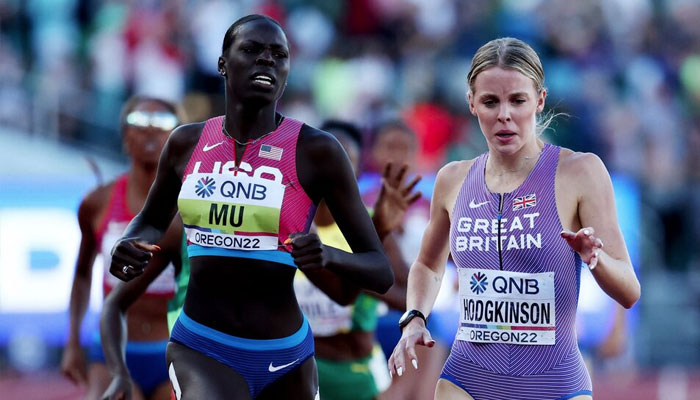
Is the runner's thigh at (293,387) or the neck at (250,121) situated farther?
the neck at (250,121)

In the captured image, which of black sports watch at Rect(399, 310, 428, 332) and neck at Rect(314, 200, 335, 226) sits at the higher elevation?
neck at Rect(314, 200, 335, 226)

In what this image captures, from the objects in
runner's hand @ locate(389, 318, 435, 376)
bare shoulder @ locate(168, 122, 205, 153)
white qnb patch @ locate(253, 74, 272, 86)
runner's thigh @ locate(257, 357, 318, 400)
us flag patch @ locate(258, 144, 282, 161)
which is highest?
white qnb patch @ locate(253, 74, 272, 86)

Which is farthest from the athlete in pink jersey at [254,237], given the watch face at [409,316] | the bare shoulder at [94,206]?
the bare shoulder at [94,206]

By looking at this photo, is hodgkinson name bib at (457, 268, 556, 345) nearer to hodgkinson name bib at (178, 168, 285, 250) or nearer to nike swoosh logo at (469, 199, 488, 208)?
nike swoosh logo at (469, 199, 488, 208)

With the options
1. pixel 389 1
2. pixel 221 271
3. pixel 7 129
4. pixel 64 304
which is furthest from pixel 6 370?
pixel 221 271

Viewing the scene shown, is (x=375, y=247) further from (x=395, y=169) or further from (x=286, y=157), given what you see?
(x=395, y=169)

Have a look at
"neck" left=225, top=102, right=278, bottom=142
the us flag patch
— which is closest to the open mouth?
"neck" left=225, top=102, right=278, bottom=142

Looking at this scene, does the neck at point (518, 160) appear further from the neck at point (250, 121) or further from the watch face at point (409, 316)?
the neck at point (250, 121)

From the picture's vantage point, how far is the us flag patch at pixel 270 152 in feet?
17.4

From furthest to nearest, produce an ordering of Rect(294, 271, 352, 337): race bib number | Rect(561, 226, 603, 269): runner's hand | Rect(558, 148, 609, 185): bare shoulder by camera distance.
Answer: Rect(294, 271, 352, 337): race bib number
Rect(558, 148, 609, 185): bare shoulder
Rect(561, 226, 603, 269): runner's hand

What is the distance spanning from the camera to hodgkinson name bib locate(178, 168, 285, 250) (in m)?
5.21

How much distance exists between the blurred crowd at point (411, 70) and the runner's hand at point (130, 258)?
33.0 feet

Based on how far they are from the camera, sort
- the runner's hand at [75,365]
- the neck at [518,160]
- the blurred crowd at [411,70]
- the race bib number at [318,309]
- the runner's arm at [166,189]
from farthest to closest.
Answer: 1. the blurred crowd at [411,70]
2. the runner's hand at [75,365]
3. the race bib number at [318,309]
4. the runner's arm at [166,189]
5. the neck at [518,160]

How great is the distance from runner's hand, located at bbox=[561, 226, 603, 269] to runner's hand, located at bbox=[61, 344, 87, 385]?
4110 millimetres
